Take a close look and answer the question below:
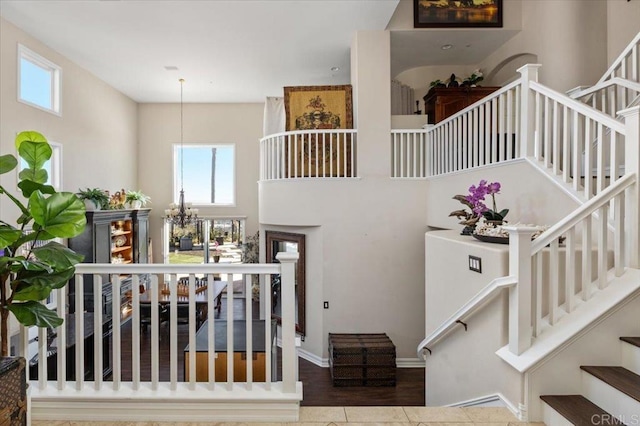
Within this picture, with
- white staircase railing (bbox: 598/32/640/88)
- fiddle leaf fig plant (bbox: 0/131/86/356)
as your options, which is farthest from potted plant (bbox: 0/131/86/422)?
white staircase railing (bbox: 598/32/640/88)

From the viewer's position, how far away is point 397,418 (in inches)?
90.1

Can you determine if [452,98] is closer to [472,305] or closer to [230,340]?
[472,305]

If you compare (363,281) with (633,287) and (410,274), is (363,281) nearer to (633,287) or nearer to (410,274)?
(410,274)

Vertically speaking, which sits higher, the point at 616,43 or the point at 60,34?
the point at 60,34

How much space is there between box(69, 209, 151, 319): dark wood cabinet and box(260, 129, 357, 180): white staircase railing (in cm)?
356

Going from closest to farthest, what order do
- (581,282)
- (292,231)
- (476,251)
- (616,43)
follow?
(581,282) → (476,251) → (616,43) → (292,231)

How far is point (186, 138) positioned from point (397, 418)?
28.4 feet

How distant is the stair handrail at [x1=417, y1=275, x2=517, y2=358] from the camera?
7.21 feet

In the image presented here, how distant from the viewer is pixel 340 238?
5875 mm

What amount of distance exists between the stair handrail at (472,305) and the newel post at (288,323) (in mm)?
1275

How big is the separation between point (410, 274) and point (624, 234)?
3.62 m

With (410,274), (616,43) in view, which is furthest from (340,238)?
(616,43)

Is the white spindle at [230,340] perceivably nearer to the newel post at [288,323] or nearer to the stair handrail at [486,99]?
the newel post at [288,323]

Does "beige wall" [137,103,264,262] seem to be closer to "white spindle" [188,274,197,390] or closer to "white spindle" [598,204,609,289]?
"white spindle" [188,274,197,390]
